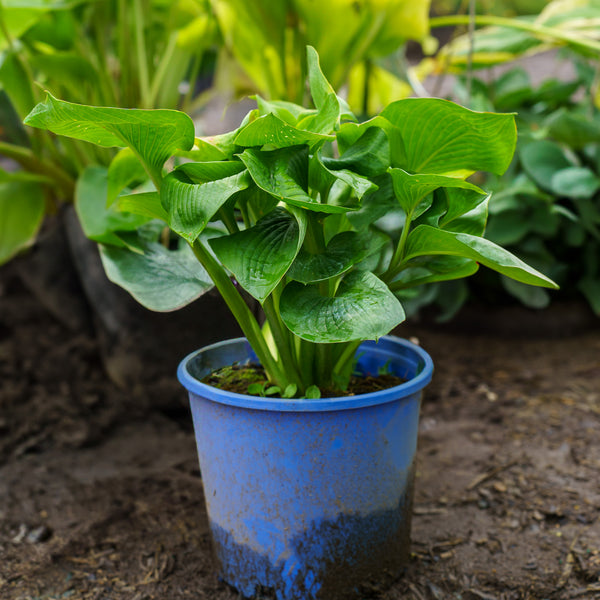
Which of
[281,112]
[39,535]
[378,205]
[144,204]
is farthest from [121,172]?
[39,535]

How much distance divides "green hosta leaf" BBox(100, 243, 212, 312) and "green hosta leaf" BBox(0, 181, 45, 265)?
2.04 feet

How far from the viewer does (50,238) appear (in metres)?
1.66

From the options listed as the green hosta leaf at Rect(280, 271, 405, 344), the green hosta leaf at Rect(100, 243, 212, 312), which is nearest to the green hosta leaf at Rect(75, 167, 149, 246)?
the green hosta leaf at Rect(100, 243, 212, 312)

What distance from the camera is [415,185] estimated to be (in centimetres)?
66

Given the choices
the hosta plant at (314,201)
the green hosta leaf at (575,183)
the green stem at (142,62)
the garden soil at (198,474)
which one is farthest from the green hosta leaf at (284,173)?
the green hosta leaf at (575,183)

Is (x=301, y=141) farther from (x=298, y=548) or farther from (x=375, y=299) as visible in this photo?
(x=298, y=548)

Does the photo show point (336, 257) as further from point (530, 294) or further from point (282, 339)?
point (530, 294)

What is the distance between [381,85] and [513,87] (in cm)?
43

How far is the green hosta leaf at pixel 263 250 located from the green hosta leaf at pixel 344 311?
58 millimetres

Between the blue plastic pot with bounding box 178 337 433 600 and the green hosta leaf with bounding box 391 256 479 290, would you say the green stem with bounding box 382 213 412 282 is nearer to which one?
the green hosta leaf with bounding box 391 256 479 290

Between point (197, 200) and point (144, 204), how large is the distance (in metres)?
0.15

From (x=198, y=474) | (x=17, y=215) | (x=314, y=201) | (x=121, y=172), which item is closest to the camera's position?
(x=314, y=201)

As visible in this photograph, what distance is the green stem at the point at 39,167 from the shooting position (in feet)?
4.58

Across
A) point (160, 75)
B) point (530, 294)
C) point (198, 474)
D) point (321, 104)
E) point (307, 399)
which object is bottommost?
point (198, 474)
